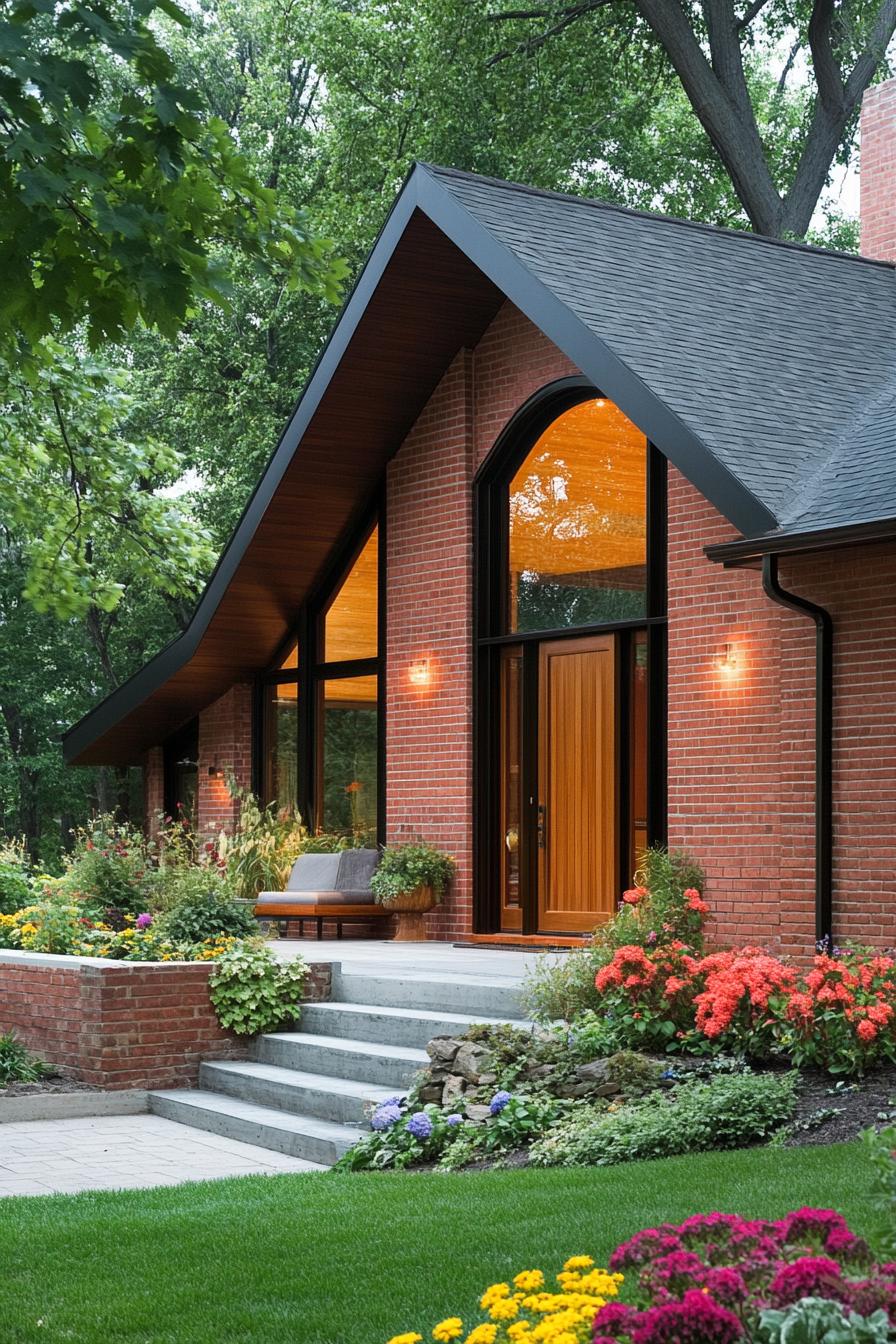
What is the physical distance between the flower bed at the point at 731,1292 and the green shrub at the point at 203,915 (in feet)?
24.7

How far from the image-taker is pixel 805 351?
483 inches

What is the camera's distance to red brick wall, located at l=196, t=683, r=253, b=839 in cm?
1741

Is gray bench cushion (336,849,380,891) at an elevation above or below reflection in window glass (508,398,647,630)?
below

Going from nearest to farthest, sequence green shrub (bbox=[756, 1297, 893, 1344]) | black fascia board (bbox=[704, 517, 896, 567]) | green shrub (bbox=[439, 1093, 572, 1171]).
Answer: green shrub (bbox=[756, 1297, 893, 1344]) → green shrub (bbox=[439, 1093, 572, 1171]) → black fascia board (bbox=[704, 517, 896, 567])

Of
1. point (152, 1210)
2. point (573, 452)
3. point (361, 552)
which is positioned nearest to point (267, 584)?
point (361, 552)

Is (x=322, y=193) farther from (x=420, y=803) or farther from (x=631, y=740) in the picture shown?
(x=631, y=740)

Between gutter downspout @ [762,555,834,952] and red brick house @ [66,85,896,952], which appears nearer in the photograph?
gutter downspout @ [762,555,834,952]

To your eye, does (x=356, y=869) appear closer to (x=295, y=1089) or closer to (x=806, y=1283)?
(x=295, y=1089)

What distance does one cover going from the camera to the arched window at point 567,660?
1255 centimetres

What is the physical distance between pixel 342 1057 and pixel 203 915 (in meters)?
1.98

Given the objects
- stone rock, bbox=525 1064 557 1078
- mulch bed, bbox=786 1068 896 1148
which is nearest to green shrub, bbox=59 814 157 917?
stone rock, bbox=525 1064 557 1078

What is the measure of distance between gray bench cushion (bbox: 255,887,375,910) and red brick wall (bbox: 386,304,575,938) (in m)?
0.62

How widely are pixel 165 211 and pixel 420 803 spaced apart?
32.4 ft

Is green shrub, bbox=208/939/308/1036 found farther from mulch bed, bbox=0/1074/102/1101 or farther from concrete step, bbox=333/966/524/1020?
mulch bed, bbox=0/1074/102/1101
